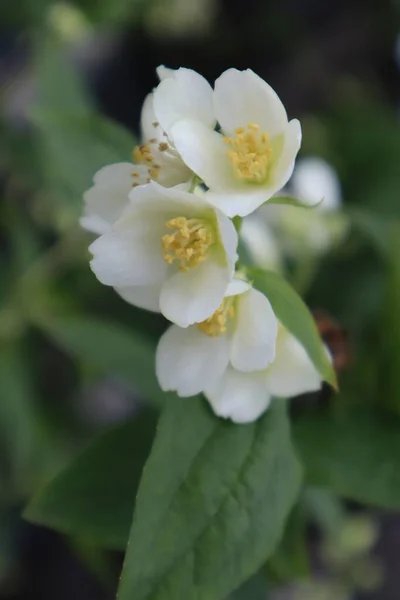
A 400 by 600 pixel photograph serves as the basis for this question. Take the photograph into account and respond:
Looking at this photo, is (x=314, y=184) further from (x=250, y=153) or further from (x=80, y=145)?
(x=250, y=153)

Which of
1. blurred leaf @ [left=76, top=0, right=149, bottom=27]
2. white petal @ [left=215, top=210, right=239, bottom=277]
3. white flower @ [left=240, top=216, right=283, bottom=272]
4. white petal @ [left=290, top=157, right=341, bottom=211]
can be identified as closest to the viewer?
white petal @ [left=215, top=210, right=239, bottom=277]

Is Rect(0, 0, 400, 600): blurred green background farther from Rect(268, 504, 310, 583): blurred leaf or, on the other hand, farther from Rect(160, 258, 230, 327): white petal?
Rect(160, 258, 230, 327): white petal

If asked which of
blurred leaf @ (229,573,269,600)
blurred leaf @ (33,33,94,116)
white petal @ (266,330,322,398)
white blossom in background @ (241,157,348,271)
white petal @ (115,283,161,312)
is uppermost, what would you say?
white petal @ (115,283,161,312)

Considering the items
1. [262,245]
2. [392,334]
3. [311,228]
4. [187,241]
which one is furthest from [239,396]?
[311,228]

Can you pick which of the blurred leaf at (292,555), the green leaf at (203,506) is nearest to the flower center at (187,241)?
the green leaf at (203,506)

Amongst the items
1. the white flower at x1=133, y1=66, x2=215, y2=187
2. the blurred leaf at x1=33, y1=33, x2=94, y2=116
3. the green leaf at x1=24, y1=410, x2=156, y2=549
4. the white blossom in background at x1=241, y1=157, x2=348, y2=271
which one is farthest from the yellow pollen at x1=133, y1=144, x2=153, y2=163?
the blurred leaf at x1=33, y1=33, x2=94, y2=116

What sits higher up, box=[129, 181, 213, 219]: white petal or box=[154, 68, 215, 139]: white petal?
box=[154, 68, 215, 139]: white petal

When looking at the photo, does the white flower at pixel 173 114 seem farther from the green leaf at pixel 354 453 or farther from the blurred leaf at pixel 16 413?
the blurred leaf at pixel 16 413
